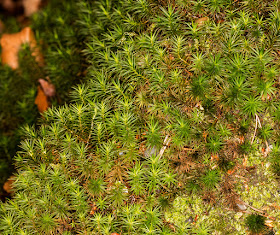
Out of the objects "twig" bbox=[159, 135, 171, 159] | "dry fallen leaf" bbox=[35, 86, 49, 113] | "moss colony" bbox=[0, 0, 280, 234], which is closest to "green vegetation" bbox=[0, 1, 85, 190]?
"dry fallen leaf" bbox=[35, 86, 49, 113]

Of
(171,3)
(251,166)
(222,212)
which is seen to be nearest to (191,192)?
(222,212)

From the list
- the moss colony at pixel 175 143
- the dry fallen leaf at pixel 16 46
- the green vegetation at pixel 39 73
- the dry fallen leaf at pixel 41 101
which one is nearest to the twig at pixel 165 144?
the moss colony at pixel 175 143

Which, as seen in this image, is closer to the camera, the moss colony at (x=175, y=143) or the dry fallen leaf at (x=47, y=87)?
the moss colony at (x=175, y=143)

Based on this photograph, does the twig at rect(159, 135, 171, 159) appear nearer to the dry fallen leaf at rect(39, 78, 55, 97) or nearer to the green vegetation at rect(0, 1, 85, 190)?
the green vegetation at rect(0, 1, 85, 190)

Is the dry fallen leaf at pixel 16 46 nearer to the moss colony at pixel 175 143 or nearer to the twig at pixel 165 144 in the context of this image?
the moss colony at pixel 175 143

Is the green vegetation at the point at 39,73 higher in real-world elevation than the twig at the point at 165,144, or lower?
higher

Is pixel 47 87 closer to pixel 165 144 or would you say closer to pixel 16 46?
pixel 16 46

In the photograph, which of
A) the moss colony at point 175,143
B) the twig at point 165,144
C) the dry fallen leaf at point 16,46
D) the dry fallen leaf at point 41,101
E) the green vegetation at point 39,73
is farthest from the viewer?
the dry fallen leaf at point 16,46
